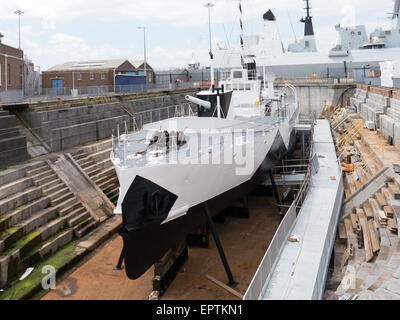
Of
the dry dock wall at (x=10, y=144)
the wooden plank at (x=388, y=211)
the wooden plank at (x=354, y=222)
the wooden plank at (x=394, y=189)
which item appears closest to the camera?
the wooden plank at (x=388, y=211)

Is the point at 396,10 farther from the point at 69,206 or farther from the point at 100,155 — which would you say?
the point at 69,206

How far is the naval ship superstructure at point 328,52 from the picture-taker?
40094 millimetres

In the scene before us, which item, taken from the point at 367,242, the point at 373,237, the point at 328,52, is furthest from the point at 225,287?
the point at 328,52

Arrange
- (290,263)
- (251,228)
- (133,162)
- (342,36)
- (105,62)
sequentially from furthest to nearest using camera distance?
(342,36) < (105,62) < (251,228) < (133,162) < (290,263)

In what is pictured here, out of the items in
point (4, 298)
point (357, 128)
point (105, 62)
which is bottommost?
point (4, 298)

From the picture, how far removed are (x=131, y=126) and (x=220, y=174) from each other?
1339cm

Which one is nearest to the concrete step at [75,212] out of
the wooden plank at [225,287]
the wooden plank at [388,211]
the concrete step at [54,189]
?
the concrete step at [54,189]

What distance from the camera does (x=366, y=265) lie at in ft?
24.0

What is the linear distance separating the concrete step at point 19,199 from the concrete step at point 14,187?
129mm

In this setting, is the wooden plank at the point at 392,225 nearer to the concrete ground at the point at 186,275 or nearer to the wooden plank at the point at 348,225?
the wooden plank at the point at 348,225

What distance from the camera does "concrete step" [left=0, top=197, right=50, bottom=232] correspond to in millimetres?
8853

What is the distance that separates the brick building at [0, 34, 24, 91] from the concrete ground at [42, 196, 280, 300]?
14398 millimetres

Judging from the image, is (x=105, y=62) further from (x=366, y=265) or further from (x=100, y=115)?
(x=366, y=265)
